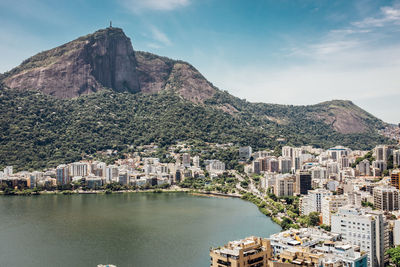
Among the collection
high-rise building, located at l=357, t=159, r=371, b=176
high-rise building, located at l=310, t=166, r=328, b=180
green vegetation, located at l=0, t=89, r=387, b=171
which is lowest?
high-rise building, located at l=310, t=166, r=328, b=180

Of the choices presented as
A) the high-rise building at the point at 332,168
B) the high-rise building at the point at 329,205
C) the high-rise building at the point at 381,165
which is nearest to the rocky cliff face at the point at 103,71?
the high-rise building at the point at 332,168

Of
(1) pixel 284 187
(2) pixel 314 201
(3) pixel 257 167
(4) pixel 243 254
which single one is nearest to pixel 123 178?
(3) pixel 257 167

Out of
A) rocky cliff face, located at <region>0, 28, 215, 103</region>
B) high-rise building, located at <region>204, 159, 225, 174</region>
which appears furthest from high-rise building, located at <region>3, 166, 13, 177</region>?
rocky cliff face, located at <region>0, 28, 215, 103</region>

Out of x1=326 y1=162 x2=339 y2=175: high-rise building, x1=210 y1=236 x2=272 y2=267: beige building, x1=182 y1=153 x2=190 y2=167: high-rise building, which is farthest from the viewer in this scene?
x1=182 y1=153 x2=190 y2=167: high-rise building

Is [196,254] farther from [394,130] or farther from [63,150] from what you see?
[394,130]

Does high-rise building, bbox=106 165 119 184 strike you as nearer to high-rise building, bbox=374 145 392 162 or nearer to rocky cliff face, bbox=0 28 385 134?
high-rise building, bbox=374 145 392 162

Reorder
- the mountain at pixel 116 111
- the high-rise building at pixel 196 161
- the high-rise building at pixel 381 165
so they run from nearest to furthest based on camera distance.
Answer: the high-rise building at pixel 381 165 → the high-rise building at pixel 196 161 → the mountain at pixel 116 111

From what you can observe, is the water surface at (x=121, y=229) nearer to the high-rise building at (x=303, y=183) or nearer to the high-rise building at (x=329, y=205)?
the high-rise building at (x=329, y=205)

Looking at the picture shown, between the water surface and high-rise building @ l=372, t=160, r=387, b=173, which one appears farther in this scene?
high-rise building @ l=372, t=160, r=387, b=173
